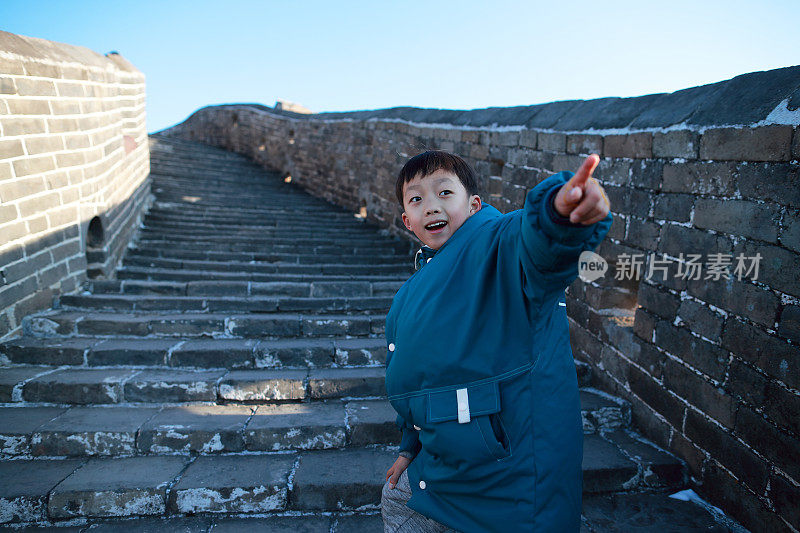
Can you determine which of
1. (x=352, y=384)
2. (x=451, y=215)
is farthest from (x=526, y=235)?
(x=352, y=384)

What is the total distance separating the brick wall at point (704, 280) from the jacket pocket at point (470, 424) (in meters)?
0.96

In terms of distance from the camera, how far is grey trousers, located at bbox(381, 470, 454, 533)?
1.42 m

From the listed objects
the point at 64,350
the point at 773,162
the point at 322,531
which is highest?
the point at 773,162

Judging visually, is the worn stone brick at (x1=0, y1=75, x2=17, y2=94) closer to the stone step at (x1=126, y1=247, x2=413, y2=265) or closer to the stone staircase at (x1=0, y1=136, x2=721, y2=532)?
the stone staircase at (x1=0, y1=136, x2=721, y2=532)

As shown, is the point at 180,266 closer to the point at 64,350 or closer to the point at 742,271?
the point at 64,350

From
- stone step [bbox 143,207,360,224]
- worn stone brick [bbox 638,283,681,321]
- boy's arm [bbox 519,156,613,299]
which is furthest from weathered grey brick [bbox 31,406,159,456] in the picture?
stone step [bbox 143,207,360,224]

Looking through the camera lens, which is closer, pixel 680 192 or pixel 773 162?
pixel 773 162

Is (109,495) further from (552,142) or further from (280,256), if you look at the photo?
(280,256)

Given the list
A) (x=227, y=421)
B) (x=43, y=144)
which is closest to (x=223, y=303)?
(x=227, y=421)

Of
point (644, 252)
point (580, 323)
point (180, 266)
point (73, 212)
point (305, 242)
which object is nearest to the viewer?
point (644, 252)

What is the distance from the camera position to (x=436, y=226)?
137 cm

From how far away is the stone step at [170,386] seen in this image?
10.7ft

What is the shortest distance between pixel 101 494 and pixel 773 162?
3.61 m

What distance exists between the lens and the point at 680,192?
2.70 m
